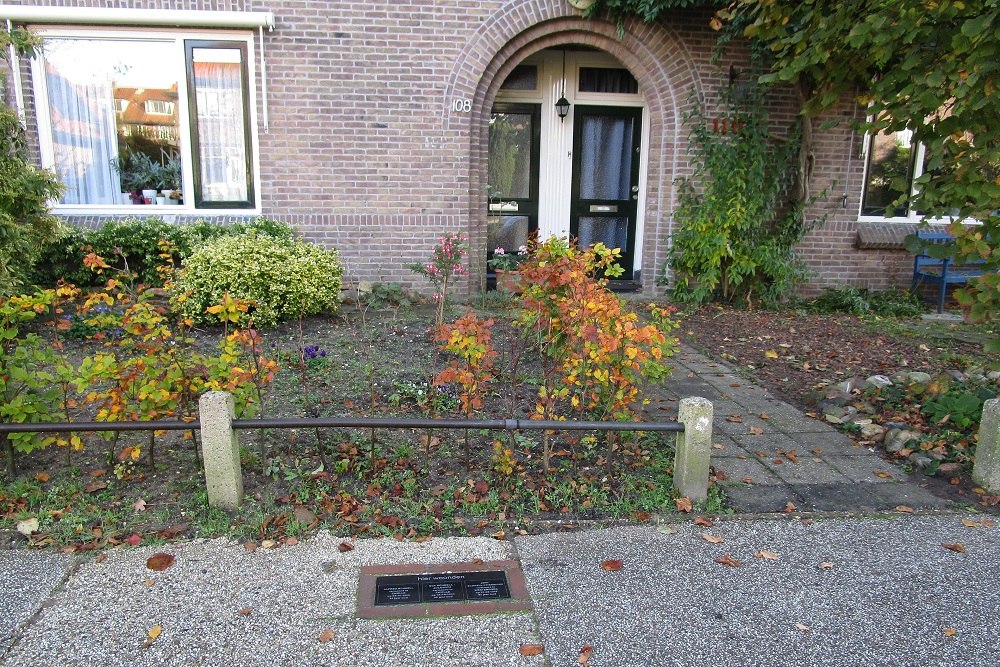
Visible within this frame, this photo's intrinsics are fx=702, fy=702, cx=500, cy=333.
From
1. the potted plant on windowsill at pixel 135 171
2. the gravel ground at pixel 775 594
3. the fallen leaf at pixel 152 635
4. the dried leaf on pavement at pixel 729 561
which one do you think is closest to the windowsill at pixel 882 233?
the gravel ground at pixel 775 594

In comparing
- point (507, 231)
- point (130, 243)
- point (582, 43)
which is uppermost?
point (582, 43)

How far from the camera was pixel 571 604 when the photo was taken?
2834 millimetres

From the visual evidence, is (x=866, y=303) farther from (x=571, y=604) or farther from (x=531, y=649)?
(x=531, y=649)

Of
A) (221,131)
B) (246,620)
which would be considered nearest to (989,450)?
(246,620)

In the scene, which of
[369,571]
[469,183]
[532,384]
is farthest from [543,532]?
[469,183]

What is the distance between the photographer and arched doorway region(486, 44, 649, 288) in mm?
9625

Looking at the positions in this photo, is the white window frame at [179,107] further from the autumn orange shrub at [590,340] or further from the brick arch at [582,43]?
the autumn orange shrub at [590,340]

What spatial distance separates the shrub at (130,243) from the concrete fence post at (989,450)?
655cm

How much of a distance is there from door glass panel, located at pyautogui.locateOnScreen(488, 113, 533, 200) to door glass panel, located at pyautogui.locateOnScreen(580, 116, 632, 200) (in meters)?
0.79

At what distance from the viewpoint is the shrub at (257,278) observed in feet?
21.6

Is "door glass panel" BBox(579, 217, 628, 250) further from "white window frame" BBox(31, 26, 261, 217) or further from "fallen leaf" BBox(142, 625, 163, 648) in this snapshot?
"fallen leaf" BBox(142, 625, 163, 648)

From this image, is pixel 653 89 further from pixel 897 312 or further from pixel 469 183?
pixel 897 312

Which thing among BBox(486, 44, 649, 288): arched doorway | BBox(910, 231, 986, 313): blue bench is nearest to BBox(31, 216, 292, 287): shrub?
BBox(486, 44, 649, 288): arched doorway

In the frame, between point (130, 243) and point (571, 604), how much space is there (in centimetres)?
695
